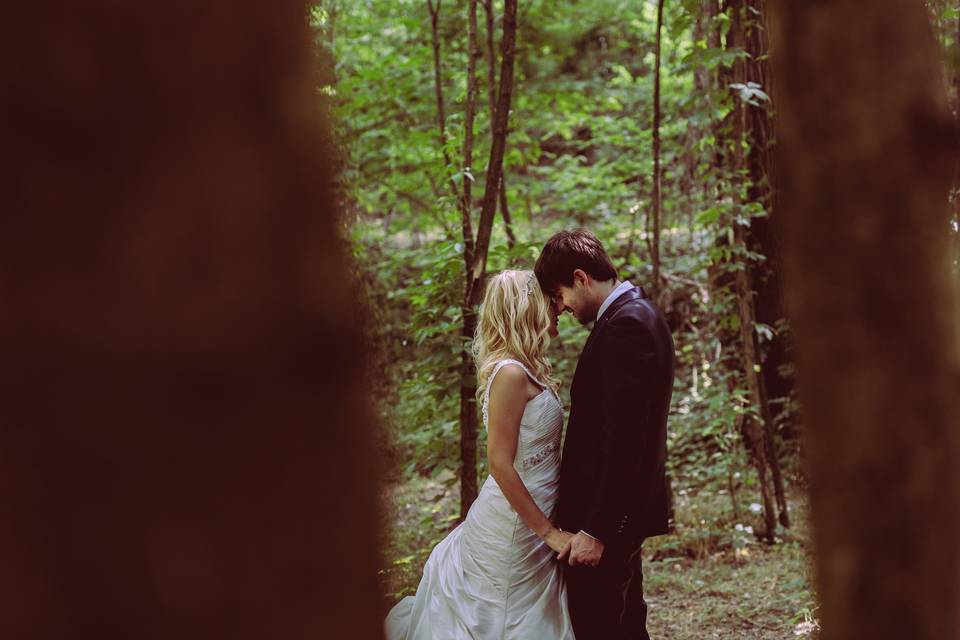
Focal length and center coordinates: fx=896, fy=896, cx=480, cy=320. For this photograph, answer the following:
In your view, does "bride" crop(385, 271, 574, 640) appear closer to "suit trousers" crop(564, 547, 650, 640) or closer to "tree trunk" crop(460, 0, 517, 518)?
"suit trousers" crop(564, 547, 650, 640)

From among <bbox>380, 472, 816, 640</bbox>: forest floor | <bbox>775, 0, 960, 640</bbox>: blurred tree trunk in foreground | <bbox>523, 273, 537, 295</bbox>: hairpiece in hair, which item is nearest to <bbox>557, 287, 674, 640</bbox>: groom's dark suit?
<bbox>523, 273, 537, 295</bbox>: hairpiece in hair

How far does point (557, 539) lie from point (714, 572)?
3.84m

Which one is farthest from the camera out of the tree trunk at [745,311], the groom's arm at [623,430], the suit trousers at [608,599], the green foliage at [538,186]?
the tree trunk at [745,311]

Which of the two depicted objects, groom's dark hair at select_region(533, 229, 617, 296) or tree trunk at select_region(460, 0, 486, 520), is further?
tree trunk at select_region(460, 0, 486, 520)

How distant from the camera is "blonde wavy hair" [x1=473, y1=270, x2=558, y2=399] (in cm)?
351

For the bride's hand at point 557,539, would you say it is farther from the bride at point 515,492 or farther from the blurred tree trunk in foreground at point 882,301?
the blurred tree trunk in foreground at point 882,301

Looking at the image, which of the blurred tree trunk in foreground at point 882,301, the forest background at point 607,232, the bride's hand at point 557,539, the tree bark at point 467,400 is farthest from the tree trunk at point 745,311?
the blurred tree trunk in foreground at point 882,301

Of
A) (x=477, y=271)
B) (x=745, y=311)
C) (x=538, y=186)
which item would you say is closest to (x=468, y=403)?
(x=477, y=271)

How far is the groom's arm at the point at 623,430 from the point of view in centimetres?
321

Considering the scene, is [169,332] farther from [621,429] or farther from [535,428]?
[535,428]

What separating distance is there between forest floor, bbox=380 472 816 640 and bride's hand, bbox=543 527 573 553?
1245 millimetres

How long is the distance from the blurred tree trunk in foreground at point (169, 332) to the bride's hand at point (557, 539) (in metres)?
2.59

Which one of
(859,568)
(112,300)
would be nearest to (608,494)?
(859,568)

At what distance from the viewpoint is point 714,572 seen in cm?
677
